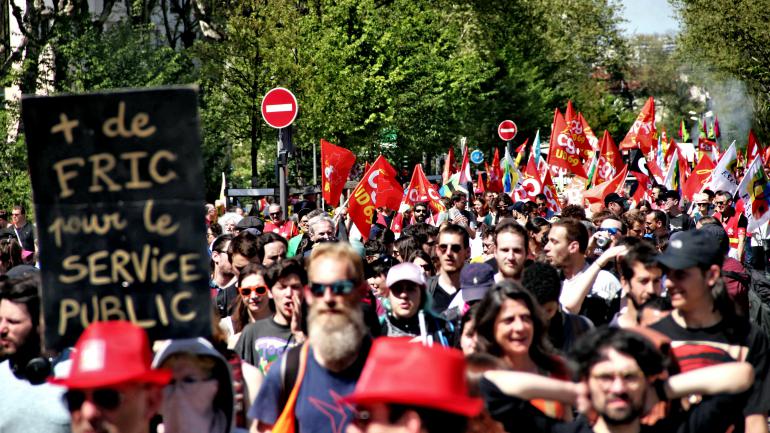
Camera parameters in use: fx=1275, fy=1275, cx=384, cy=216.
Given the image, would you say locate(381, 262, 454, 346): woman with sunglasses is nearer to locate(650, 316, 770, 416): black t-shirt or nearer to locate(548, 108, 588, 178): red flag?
locate(650, 316, 770, 416): black t-shirt

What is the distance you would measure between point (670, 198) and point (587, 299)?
1010 centimetres

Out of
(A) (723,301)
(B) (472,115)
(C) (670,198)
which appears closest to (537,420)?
(A) (723,301)

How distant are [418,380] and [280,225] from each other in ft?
40.8

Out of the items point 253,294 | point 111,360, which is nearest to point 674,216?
point 253,294

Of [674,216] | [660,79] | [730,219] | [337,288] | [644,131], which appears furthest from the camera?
[660,79]

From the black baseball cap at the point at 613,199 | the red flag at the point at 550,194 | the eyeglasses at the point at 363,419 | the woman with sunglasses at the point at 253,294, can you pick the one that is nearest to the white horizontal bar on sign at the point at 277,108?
the black baseball cap at the point at 613,199

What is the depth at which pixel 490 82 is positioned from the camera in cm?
4922

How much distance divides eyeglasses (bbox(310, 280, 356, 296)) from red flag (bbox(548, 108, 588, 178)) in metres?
16.6

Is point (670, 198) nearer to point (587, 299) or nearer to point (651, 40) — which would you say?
point (587, 299)

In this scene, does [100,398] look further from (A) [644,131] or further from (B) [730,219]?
(A) [644,131]

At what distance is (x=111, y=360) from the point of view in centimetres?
366

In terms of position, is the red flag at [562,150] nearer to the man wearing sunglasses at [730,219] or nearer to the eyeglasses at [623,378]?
the man wearing sunglasses at [730,219]

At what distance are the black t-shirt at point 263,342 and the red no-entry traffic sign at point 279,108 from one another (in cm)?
775

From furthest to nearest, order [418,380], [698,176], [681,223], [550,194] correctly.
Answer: [550,194], [698,176], [681,223], [418,380]
